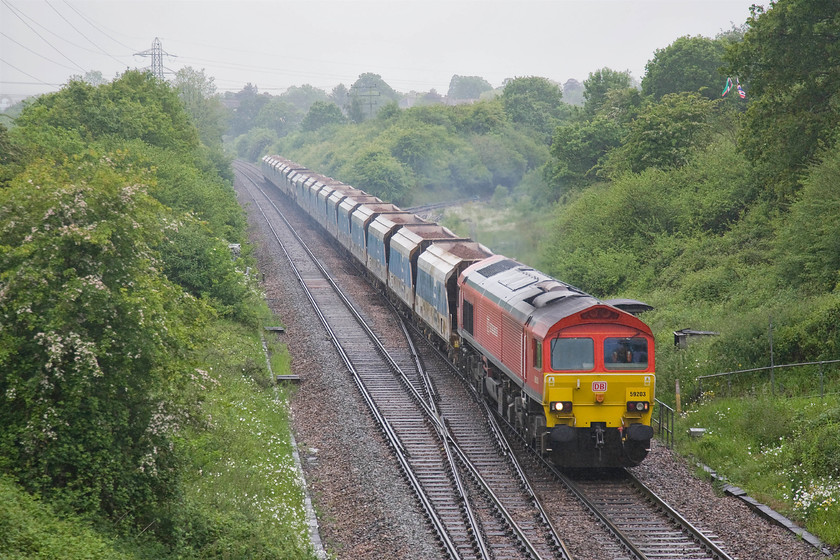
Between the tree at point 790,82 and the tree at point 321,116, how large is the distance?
315 ft

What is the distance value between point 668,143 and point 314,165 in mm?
62717

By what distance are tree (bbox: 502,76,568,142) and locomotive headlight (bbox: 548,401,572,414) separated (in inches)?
2831

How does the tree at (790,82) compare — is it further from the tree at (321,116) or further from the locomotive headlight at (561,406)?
the tree at (321,116)

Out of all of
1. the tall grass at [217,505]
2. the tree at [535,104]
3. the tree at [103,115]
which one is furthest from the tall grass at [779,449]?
the tree at [535,104]

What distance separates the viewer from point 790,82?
28359 millimetres

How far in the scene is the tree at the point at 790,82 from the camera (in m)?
27.3

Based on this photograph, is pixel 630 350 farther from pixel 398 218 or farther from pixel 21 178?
pixel 398 218

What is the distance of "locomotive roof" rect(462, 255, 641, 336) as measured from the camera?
17109 mm

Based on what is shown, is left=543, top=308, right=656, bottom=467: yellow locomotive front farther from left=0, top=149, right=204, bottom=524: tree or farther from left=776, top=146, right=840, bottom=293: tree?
left=776, top=146, right=840, bottom=293: tree

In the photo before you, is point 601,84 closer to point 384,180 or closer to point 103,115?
point 384,180

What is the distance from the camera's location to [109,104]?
43.9 meters

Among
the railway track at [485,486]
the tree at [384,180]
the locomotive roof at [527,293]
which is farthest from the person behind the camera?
the tree at [384,180]

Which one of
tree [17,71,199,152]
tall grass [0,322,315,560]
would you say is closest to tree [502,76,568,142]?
tree [17,71,199,152]

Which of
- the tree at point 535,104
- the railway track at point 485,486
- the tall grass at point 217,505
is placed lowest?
the railway track at point 485,486
